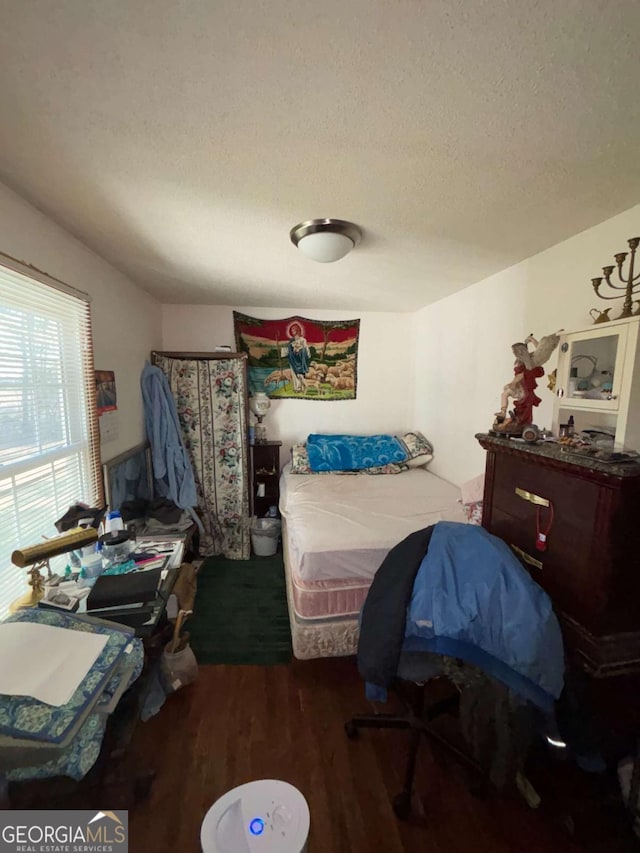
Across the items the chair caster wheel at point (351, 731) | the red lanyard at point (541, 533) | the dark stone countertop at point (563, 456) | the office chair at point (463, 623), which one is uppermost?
the dark stone countertop at point (563, 456)

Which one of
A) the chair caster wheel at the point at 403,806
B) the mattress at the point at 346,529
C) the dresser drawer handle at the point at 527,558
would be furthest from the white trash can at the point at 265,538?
the dresser drawer handle at the point at 527,558

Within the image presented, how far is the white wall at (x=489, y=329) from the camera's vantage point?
5.30ft

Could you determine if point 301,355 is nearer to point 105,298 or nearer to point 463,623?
point 105,298

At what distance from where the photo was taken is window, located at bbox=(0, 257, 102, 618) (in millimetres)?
1332

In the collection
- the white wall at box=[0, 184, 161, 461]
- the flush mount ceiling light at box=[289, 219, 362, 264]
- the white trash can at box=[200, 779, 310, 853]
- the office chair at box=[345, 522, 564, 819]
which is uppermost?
the flush mount ceiling light at box=[289, 219, 362, 264]

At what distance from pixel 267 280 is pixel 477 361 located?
5.55 ft

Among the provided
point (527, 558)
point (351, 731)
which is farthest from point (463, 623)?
point (351, 731)

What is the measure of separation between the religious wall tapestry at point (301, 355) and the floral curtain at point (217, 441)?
1.26 ft

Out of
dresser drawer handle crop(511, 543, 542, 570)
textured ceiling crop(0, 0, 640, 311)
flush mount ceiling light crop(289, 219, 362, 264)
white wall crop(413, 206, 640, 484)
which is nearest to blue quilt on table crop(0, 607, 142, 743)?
dresser drawer handle crop(511, 543, 542, 570)

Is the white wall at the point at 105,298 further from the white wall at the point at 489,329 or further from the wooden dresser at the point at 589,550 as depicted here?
the white wall at the point at 489,329

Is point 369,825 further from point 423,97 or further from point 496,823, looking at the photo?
point 423,97

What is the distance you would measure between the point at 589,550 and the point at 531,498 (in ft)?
0.80

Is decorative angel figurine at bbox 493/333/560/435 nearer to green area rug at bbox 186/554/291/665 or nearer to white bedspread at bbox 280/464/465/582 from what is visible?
white bedspread at bbox 280/464/465/582

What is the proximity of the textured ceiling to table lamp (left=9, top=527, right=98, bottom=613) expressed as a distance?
140cm
